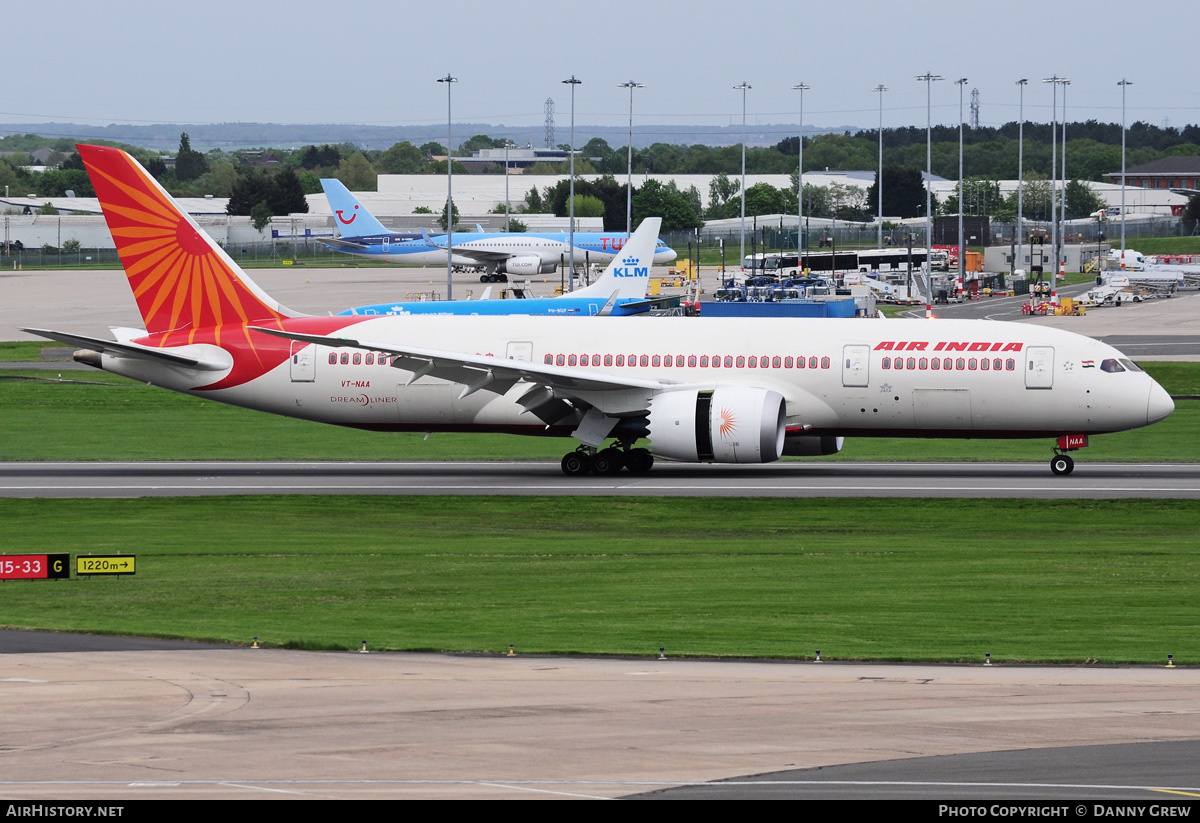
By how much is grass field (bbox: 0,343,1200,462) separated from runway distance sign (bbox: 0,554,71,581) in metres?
19.2

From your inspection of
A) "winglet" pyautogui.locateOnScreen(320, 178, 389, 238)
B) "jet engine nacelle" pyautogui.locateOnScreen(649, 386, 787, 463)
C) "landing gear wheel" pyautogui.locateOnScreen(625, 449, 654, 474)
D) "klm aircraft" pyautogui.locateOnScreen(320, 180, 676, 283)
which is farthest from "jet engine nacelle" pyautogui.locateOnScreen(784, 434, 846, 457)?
"winglet" pyautogui.locateOnScreen(320, 178, 389, 238)

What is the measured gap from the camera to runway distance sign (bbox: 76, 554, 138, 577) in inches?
1065

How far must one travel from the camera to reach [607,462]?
136ft

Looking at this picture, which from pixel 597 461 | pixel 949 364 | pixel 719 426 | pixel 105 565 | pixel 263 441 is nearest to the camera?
pixel 105 565

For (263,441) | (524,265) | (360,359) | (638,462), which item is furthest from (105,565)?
(524,265)

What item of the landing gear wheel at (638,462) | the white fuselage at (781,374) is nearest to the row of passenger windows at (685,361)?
the white fuselage at (781,374)

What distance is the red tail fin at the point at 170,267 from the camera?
140 ft

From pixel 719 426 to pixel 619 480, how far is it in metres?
3.72

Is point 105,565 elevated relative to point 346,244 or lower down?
lower down

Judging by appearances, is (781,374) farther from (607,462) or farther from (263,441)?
(263,441)

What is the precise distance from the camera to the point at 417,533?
3297 centimetres

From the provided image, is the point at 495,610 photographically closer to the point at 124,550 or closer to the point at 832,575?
the point at 832,575

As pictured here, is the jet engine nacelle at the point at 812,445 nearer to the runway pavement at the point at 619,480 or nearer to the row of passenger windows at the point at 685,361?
the runway pavement at the point at 619,480

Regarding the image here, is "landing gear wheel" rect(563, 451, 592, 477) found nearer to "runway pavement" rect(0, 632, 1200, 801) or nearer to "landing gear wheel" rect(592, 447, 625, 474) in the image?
"landing gear wheel" rect(592, 447, 625, 474)
